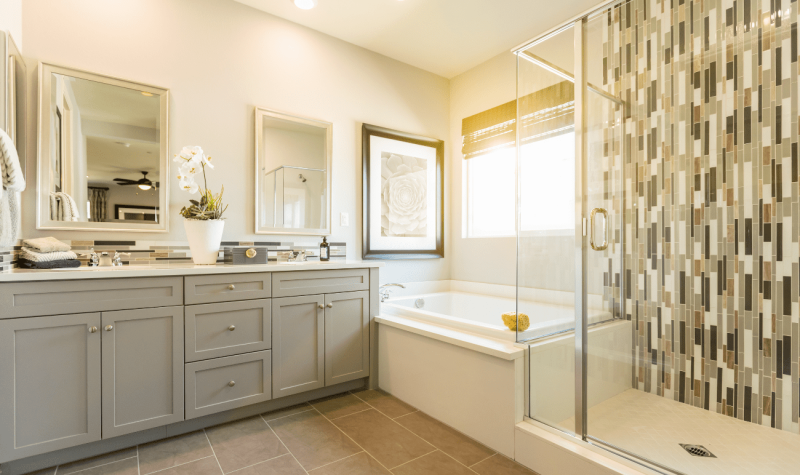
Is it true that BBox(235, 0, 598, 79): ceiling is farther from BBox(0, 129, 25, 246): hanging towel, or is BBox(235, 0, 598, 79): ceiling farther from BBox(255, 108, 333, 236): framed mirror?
BBox(0, 129, 25, 246): hanging towel

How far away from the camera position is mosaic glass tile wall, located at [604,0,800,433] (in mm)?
1298

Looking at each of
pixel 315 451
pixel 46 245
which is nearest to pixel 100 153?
pixel 46 245

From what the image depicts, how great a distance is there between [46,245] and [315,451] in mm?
1599

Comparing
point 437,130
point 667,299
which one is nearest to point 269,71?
point 437,130

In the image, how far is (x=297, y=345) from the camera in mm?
A: 2299

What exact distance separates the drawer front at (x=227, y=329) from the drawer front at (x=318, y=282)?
0.12 m

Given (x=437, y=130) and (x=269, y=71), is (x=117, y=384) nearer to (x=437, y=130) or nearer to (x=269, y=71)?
(x=269, y=71)

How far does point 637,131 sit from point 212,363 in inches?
87.8

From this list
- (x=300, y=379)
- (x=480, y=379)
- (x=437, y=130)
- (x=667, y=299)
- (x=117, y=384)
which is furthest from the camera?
(x=437, y=130)

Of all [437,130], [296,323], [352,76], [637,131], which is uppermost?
[352,76]

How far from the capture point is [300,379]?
2299mm

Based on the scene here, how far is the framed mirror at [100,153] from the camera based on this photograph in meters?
2.03

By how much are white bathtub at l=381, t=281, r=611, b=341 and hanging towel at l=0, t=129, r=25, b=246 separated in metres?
1.97

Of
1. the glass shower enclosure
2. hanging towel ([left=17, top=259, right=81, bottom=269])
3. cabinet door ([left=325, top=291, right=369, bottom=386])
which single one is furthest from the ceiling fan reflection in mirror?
the glass shower enclosure
